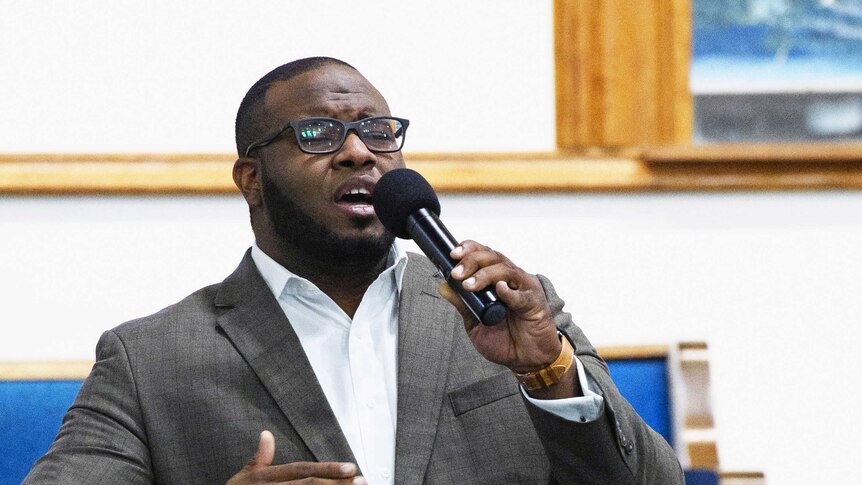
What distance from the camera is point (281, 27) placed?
111 inches

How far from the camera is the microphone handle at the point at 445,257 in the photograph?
1.43m

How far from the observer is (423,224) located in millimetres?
1534

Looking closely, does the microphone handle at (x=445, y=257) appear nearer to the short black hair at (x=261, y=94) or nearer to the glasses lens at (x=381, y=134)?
the glasses lens at (x=381, y=134)

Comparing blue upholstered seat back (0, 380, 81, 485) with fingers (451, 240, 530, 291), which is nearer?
fingers (451, 240, 530, 291)

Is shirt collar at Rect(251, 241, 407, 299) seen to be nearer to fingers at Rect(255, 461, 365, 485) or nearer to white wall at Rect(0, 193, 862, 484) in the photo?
fingers at Rect(255, 461, 365, 485)

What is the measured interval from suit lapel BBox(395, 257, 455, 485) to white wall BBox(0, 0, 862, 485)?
0.74 meters

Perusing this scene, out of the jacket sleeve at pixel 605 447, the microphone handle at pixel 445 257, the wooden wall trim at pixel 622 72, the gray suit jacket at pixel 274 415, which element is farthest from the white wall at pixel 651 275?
the microphone handle at pixel 445 257

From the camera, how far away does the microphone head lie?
159 centimetres

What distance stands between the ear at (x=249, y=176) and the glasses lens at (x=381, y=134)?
0.76 ft

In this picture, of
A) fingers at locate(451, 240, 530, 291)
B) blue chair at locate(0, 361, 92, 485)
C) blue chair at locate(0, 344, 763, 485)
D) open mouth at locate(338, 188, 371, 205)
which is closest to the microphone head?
fingers at locate(451, 240, 530, 291)

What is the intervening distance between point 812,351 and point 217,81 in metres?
1.50

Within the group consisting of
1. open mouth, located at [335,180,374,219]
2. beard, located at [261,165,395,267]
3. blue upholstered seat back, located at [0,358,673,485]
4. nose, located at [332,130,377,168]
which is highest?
nose, located at [332,130,377,168]

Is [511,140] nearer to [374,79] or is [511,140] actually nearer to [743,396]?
[374,79]

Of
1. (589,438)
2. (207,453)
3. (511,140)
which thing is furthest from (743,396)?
(207,453)
